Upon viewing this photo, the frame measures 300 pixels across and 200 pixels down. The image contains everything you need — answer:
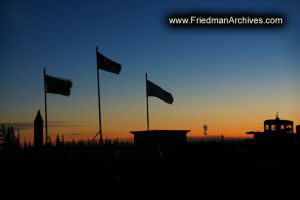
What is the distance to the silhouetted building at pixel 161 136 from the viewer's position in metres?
32.1

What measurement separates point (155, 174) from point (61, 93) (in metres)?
16.9

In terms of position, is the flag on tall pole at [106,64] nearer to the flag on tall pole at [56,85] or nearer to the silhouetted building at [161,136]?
the flag on tall pole at [56,85]

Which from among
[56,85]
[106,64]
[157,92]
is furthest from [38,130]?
[157,92]

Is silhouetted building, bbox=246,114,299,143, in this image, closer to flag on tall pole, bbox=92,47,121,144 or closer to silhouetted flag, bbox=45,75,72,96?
flag on tall pole, bbox=92,47,121,144

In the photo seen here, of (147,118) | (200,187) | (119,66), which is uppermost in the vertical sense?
(119,66)

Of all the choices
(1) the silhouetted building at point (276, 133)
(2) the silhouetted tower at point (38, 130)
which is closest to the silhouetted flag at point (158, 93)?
(1) the silhouetted building at point (276, 133)

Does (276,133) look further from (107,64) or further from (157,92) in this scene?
(107,64)

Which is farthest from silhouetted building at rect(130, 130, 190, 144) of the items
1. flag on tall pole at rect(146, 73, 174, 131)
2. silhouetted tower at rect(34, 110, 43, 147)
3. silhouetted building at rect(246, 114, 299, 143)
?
silhouetted tower at rect(34, 110, 43, 147)

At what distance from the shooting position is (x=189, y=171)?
631 inches

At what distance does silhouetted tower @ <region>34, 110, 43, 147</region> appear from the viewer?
82.0 ft

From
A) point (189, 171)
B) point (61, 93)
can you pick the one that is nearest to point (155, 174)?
point (189, 171)

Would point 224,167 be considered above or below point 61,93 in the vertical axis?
below

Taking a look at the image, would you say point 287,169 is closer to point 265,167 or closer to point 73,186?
point 265,167

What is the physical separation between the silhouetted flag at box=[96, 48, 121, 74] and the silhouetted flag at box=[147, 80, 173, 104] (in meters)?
3.79
